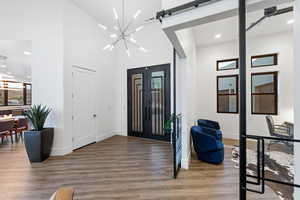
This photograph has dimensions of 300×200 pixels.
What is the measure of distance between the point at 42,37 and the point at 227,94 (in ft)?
19.8

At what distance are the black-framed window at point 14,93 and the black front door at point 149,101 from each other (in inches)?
300

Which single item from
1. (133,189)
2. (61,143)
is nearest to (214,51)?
(133,189)

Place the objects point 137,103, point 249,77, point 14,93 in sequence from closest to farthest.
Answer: point 249,77 → point 137,103 → point 14,93

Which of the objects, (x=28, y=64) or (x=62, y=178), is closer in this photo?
(x=62, y=178)

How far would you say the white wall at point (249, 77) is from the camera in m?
4.75

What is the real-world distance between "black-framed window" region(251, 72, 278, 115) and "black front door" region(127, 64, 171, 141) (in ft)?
9.71

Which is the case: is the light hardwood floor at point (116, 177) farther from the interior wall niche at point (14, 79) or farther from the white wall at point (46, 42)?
the interior wall niche at point (14, 79)

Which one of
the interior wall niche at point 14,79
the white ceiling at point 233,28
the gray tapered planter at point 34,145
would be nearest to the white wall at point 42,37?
the gray tapered planter at point 34,145

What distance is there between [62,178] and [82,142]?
1.89 metres

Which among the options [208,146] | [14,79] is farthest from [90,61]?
[14,79]

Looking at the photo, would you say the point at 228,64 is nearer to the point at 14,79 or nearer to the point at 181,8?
the point at 181,8

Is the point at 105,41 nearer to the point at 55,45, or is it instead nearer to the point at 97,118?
the point at 55,45

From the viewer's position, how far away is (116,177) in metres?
2.82

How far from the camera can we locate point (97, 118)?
5.27 metres
